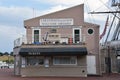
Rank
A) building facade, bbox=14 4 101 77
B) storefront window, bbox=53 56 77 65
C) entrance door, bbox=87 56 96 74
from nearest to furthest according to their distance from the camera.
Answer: building facade, bbox=14 4 101 77 → storefront window, bbox=53 56 77 65 → entrance door, bbox=87 56 96 74

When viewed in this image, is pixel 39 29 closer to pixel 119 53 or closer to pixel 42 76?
pixel 42 76

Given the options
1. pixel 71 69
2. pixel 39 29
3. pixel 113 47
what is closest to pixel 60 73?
pixel 71 69

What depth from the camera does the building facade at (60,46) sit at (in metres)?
45.5

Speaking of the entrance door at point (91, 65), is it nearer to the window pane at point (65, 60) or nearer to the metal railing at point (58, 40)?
the metal railing at point (58, 40)

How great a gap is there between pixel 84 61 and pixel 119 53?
1843cm

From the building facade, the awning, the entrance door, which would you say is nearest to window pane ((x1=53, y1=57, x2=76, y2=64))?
the building facade

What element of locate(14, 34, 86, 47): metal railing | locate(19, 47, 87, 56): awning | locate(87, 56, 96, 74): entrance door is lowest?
locate(87, 56, 96, 74): entrance door

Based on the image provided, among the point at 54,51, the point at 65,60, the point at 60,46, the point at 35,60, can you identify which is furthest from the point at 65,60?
the point at 35,60

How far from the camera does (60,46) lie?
45688 mm

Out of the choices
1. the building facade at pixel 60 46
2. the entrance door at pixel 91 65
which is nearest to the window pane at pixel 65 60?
the building facade at pixel 60 46

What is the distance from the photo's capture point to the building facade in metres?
45.5

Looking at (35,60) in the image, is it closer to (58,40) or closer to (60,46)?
(60,46)

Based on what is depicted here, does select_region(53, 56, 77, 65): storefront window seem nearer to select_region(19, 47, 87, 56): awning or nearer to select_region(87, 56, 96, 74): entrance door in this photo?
select_region(19, 47, 87, 56): awning

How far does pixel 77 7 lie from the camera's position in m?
48.7
